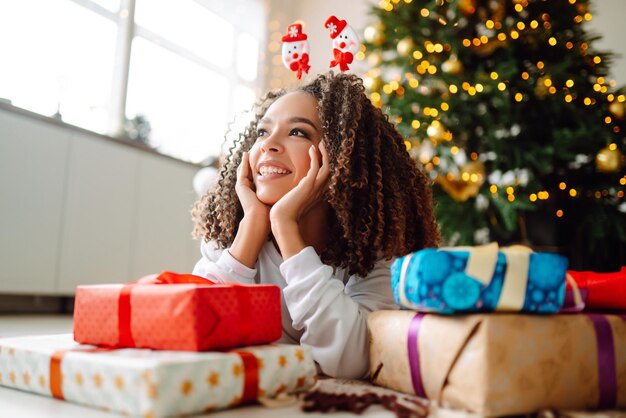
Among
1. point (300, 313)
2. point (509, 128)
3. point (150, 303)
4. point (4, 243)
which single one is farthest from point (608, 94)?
point (4, 243)

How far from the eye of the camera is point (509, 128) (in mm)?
2391

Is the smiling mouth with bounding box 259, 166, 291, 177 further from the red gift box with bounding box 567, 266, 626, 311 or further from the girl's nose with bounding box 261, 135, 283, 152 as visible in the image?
the red gift box with bounding box 567, 266, 626, 311

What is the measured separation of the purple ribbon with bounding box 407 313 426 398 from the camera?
0.61m

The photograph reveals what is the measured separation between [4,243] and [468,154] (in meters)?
2.24

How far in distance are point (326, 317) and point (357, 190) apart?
29cm

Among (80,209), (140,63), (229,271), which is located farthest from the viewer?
(140,63)

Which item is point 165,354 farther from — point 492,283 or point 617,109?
Answer: point 617,109

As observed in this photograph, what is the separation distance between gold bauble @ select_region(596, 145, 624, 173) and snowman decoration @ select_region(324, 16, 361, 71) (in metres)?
1.57

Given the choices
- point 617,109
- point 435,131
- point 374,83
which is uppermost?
point 374,83

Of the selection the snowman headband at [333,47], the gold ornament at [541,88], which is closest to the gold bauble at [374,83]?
the gold ornament at [541,88]

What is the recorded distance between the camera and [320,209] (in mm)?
1003

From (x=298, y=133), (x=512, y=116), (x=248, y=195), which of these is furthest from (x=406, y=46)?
(x=248, y=195)

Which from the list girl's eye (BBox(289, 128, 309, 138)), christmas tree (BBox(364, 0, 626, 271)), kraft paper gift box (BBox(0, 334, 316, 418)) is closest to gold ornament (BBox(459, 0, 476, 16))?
christmas tree (BBox(364, 0, 626, 271))

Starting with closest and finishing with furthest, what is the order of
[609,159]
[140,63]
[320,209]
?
1. [320,209]
2. [609,159]
3. [140,63]
